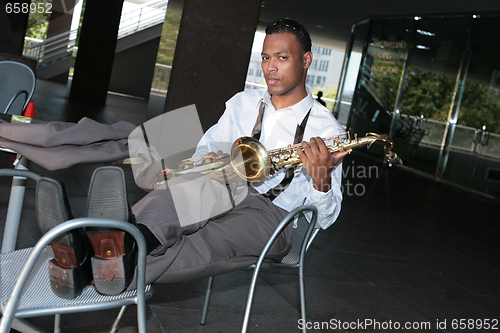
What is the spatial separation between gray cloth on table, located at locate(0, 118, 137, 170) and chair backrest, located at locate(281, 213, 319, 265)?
0.90 metres

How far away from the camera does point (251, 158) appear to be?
1.97 meters

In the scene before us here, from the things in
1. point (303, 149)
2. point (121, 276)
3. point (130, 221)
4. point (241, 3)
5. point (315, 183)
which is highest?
point (241, 3)

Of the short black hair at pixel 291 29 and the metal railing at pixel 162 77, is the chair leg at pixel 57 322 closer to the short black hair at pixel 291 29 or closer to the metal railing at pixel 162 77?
the short black hair at pixel 291 29

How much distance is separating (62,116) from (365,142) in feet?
28.2

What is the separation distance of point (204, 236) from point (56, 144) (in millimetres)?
707

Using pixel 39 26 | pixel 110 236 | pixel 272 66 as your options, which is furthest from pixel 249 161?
pixel 39 26

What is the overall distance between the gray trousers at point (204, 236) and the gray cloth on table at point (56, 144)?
1.17ft

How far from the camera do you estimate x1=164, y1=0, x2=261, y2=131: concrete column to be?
15.0 feet

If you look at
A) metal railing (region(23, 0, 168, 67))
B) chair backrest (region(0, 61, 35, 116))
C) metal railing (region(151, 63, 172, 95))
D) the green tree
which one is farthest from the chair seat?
the green tree

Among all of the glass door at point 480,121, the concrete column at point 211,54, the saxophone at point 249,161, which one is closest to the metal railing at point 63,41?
the glass door at point 480,121

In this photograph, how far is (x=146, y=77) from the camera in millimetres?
20828

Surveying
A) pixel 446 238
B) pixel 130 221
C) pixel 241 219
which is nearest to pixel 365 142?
pixel 241 219

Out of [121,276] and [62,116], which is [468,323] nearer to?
[121,276]

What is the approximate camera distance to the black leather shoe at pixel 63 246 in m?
1.28
